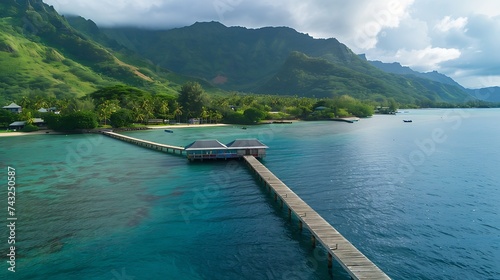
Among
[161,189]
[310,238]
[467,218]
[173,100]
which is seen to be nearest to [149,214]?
[161,189]

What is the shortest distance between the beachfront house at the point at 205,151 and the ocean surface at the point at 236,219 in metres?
2.15

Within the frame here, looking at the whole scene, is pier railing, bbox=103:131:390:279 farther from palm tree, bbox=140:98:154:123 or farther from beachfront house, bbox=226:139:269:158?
palm tree, bbox=140:98:154:123

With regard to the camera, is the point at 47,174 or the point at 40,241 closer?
the point at 40,241

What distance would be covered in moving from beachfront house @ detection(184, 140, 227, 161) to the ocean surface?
215cm

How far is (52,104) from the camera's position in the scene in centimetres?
18862

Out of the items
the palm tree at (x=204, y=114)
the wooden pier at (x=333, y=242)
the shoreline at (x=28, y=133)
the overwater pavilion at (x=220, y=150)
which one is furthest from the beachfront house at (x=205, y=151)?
the palm tree at (x=204, y=114)

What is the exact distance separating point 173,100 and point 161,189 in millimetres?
153997

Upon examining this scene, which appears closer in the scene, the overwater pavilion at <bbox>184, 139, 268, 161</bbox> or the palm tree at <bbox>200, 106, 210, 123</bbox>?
the overwater pavilion at <bbox>184, 139, 268, 161</bbox>

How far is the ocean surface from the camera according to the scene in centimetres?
2770

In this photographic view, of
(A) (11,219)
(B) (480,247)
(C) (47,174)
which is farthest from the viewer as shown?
(C) (47,174)

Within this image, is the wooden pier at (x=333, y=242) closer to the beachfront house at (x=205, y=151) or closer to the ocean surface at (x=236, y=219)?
the ocean surface at (x=236, y=219)

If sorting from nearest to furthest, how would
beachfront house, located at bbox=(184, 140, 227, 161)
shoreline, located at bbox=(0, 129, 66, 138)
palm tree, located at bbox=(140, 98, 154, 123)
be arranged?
beachfront house, located at bbox=(184, 140, 227, 161)
shoreline, located at bbox=(0, 129, 66, 138)
palm tree, located at bbox=(140, 98, 154, 123)

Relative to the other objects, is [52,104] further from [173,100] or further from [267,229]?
[267,229]

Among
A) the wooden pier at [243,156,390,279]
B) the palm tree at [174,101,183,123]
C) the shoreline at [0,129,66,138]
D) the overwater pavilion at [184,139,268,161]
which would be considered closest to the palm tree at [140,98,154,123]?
the palm tree at [174,101,183,123]
